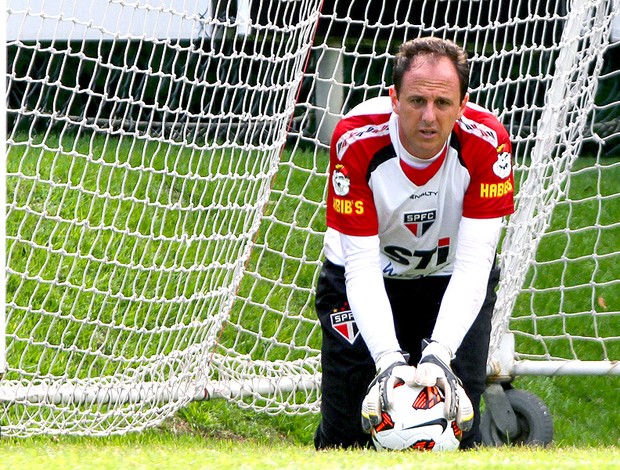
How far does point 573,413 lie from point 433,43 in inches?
141

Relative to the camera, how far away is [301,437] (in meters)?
6.15

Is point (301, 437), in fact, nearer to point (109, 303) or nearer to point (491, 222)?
point (109, 303)

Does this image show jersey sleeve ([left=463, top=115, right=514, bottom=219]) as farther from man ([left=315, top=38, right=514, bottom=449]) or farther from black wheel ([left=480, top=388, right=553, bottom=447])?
black wheel ([left=480, top=388, right=553, bottom=447])

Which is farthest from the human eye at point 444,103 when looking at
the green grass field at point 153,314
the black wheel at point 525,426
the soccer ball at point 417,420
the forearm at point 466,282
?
the black wheel at point 525,426

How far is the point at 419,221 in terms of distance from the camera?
4.12 m

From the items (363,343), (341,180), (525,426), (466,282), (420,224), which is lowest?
(525,426)

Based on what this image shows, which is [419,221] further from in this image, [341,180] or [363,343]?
[363,343]

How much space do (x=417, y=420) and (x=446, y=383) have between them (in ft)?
0.52

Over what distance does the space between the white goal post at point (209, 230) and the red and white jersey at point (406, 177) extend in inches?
41.2

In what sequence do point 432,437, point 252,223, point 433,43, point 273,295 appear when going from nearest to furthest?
point 432,437 < point 433,43 < point 252,223 < point 273,295

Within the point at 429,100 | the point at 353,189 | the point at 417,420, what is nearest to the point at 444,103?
the point at 429,100

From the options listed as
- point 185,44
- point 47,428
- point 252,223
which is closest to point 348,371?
point 252,223

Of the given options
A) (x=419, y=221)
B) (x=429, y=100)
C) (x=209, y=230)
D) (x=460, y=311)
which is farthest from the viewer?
(x=209, y=230)

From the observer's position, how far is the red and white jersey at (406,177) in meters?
3.96
